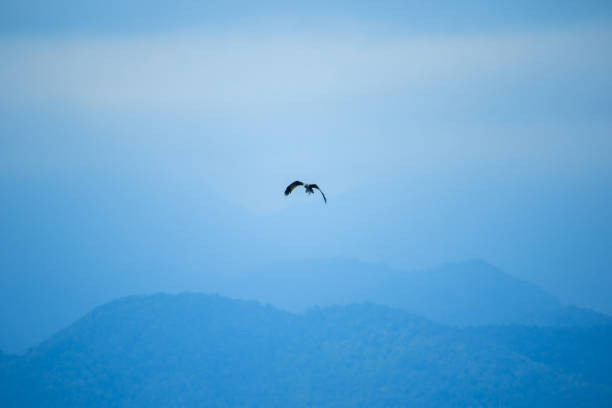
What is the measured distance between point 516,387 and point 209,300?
94209 mm

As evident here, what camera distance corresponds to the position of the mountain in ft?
448

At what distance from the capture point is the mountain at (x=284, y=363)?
13662 cm

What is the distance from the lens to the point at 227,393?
142375 mm

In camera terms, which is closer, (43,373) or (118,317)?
(43,373)

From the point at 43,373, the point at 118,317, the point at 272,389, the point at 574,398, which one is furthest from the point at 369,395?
the point at 43,373

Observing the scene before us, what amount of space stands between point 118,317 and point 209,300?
28618 mm

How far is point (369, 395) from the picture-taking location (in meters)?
139

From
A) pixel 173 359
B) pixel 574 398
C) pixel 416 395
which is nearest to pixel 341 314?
pixel 416 395

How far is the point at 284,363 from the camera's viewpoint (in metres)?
151

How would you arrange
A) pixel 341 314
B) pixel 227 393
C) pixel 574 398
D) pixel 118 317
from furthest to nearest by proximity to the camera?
pixel 341 314 < pixel 118 317 < pixel 227 393 < pixel 574 398

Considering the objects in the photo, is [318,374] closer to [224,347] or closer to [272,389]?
[272,389]

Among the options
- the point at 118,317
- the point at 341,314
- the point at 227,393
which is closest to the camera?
the point at 227,393

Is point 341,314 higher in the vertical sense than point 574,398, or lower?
higher

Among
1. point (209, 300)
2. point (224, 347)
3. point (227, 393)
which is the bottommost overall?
point (227, 393)
